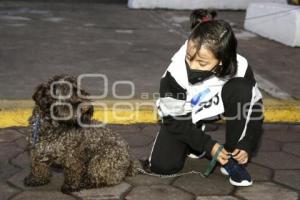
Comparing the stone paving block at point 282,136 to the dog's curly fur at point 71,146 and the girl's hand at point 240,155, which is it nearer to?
→ the girl's hand at point 240,155

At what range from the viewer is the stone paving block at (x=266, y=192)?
159 inches

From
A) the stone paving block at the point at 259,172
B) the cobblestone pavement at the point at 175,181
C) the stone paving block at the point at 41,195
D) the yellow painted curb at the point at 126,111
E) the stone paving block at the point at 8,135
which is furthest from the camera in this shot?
the yellow painted curb at the point at 126,111

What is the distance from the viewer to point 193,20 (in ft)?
13.9

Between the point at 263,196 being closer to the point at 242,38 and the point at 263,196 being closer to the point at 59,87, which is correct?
the point at 59,87

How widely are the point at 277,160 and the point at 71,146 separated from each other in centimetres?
196

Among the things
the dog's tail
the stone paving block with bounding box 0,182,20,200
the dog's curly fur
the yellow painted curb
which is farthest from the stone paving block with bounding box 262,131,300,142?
the stone paving block with bounding box 0,182,20,200

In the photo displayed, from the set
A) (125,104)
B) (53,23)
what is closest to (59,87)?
(125,104)

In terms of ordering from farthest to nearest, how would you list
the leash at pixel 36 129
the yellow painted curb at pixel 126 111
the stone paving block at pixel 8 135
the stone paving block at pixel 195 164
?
1. the yellow painted curb at pixel 126 111
2. the stone paving block at pixel 8 135
3. the stone paving block at pixel 195 164
4. the leash at pixel 36 129

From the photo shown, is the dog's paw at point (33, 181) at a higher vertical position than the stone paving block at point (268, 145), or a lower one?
lower

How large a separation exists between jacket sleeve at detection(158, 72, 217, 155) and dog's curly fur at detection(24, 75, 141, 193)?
0.42 metres

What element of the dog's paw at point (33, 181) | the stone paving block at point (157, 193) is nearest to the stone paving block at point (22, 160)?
the dog's paw at point (33, 181)

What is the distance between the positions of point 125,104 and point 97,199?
73.1 inches

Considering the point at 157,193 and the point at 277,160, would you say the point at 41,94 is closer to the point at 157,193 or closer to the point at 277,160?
the point at 157,193

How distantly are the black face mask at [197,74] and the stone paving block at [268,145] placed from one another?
4.41 feet
